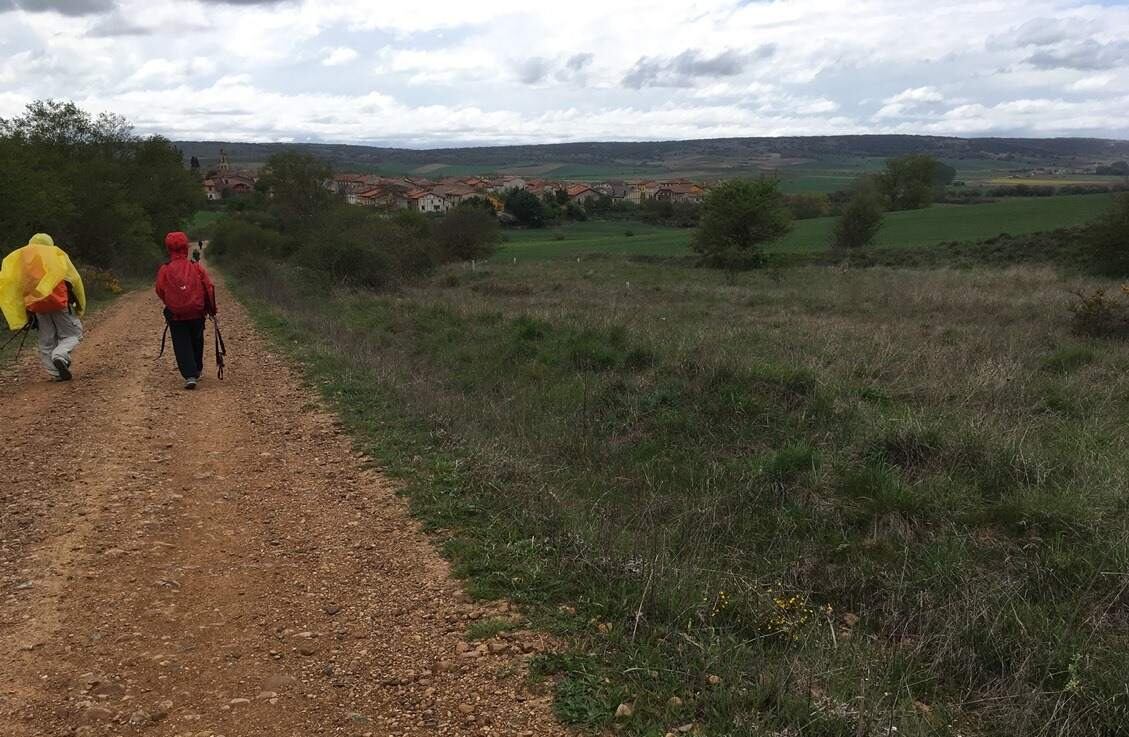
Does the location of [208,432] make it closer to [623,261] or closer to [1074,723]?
[1074,723]

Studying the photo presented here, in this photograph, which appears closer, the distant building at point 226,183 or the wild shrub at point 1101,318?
the wild shrub at point 1101,318

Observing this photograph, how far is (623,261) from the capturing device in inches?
2115

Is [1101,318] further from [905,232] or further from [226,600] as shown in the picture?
[905,232]

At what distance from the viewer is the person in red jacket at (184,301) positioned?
8141 millimetres

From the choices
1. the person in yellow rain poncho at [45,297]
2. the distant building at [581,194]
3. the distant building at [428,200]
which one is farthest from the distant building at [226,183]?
the person in yellow rain poncho at [45,297]

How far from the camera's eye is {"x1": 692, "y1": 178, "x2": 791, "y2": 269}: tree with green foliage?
43344 mm

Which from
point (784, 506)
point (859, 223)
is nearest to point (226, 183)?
point (859, 223)

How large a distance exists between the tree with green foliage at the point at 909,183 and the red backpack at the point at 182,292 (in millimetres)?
92291

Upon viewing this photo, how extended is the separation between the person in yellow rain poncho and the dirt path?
2.30 meters

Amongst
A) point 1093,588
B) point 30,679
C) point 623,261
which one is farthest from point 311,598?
point 623,261

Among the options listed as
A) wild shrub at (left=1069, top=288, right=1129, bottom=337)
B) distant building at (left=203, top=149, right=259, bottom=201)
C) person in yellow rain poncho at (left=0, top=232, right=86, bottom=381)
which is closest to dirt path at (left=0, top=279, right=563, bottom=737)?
person in yellow rain poncho at (left=0, top=232, right=86, bottom=381)

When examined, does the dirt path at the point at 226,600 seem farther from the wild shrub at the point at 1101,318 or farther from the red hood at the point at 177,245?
the wild shrub at the point at 1101,318

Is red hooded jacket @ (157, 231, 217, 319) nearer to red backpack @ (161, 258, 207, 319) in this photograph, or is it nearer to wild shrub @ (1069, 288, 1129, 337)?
red backpack @ (161, 258, 207, 319)

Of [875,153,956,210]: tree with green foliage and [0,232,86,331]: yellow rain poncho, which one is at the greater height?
[875,153,956,210]: tree with green foliage
